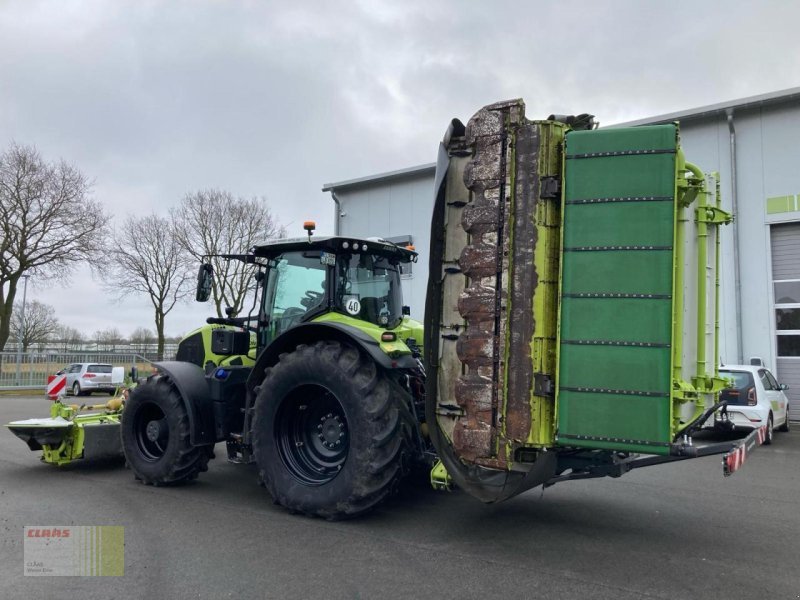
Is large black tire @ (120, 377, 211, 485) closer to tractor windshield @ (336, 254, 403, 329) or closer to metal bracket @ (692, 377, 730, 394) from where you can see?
tractor windshield @ (336, 254, 403, 329)

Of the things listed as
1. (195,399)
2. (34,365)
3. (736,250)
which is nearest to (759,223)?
(736,250)

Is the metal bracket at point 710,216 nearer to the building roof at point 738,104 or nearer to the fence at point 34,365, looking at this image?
the building roof at point 738,104

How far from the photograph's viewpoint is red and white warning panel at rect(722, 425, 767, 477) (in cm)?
413

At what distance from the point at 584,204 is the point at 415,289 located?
1473 cm

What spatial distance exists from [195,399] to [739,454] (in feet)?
16.3

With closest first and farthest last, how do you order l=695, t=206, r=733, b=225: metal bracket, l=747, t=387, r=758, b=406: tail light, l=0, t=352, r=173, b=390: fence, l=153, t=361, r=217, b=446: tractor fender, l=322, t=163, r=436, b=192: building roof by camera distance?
1. l=695, t=206, r=733, b=225: metal bracket
2. l=153, t=361, r=217, b=446: tractor fender
3. l=747, t=387, r=758, b=406: tail light
4. l=322, t=163, r=436, b=192: building roof
5. l=0, t=352, r=173, b=390: fence

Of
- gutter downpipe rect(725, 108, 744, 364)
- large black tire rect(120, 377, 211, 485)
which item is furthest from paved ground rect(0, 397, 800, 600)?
gutter downpipe rect(725, 108, 744, 364)

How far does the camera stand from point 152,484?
6.32m

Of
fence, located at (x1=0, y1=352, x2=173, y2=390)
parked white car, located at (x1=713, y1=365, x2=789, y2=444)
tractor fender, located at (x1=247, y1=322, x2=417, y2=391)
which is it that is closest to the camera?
tractor fender, located at (x1=247, y1=322, x2=417, y2=391)

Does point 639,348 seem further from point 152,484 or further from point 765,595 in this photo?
point 152,484

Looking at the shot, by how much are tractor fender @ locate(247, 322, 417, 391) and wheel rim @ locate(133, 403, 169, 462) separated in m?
1.44

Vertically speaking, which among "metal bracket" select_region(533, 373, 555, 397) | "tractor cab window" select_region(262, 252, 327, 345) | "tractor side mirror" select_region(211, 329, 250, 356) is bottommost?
"metal bracket" select_region(533, 373, 555, 397)

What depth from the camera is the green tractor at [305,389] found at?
486 cm

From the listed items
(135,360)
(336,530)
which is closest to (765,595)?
(336,530)
